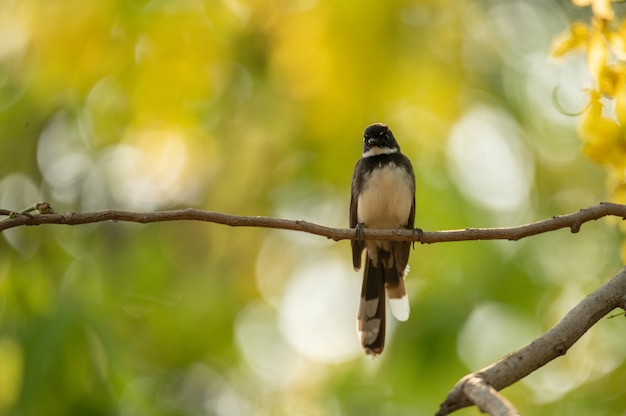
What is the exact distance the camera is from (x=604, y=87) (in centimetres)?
346

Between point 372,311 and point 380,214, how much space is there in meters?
0.69

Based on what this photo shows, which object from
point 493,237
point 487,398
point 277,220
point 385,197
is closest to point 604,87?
point 493,237

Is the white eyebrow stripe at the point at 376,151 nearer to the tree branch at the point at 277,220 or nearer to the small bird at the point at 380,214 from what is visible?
the small bird at the point at 380,214

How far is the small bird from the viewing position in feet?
19.6

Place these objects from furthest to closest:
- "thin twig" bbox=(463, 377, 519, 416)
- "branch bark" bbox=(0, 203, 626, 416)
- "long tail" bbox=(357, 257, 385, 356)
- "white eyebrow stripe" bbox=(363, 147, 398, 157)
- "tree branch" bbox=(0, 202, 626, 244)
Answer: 1. "white eyebrow stripe" bbox=(363, 147, 398, 157)
2. "long tail" bbox=(357, 257, 385, 356)
3. "tree branch" bbox=(0, 202, 626, 244)
4. "branch bark" bbox=(0, 203, 626, 416)
5. "thin twig" bbox=(463, 377, 519, 416)

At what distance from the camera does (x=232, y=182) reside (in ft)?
21.3

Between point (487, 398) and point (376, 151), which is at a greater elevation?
point (376, 151)

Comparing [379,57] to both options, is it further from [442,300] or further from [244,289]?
[244,289]

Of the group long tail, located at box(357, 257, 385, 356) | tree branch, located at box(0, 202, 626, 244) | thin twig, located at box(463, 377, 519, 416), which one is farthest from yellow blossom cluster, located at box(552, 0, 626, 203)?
long tail, located at box(357, 257, 385, 356)

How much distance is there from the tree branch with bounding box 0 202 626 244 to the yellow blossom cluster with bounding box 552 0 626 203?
252 mm

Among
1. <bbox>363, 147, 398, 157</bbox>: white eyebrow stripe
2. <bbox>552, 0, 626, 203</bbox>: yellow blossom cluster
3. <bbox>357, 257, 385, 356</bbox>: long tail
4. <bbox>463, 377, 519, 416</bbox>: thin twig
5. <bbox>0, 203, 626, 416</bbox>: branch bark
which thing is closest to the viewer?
<bbox>463, 377, 519, 416</bbox>: thin twig

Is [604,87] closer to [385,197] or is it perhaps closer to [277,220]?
[277,220]

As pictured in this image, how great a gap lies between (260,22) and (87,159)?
239cm

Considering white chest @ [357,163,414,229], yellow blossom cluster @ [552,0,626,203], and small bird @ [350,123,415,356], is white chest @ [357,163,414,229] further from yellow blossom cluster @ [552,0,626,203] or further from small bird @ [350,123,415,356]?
yellow blossom cluster @ [552,0,626,203]
